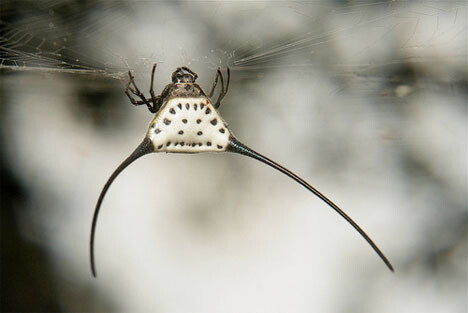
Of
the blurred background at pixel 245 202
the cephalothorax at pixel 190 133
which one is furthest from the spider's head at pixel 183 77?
the blurred background at pixel 245 202

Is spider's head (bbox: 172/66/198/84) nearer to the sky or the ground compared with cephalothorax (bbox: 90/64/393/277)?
nearer to the sky

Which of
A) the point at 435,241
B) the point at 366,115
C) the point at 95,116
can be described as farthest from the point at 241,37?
the point at 435,241

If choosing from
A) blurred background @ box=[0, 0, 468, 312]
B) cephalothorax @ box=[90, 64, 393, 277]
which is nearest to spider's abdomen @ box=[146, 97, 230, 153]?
cephalothorax @ box=[90, 64, 393, 277]

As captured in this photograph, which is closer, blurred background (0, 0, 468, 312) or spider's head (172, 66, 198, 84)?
spider's head (172, 66, 198, 84)

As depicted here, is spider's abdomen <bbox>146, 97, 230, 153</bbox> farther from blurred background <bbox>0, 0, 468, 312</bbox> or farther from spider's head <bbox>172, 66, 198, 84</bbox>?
blurred background <bbox>0, 0, 468, 312</bbox>

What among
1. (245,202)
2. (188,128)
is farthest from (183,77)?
(245,202)

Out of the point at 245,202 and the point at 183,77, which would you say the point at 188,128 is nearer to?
the point at 183,77
